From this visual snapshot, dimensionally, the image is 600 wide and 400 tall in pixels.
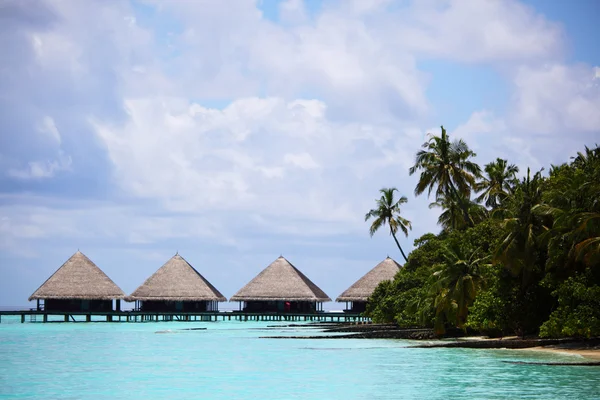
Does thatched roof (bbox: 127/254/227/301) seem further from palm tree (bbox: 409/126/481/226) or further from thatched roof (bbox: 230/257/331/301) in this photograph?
palm tree (bbox: 409/126/481/226)

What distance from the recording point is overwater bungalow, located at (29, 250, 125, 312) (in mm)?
51969

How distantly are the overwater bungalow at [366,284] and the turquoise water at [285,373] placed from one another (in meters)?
23.6

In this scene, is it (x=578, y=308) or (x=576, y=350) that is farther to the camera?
(x=576, y=350)

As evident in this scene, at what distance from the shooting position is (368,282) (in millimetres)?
55656

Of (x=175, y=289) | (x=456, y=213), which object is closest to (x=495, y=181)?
(x=456, y=213)

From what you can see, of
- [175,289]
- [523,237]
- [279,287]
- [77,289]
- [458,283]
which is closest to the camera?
[523,237]

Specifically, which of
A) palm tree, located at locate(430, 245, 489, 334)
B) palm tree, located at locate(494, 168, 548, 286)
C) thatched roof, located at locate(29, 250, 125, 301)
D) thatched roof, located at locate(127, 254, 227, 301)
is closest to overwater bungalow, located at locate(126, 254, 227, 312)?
thatched roof, located at locate(127, 254, 227, 301)

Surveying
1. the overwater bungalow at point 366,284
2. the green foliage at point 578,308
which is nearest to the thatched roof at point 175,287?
the overwater bungalow at point 366,284

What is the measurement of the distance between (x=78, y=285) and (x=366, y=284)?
18373 mm

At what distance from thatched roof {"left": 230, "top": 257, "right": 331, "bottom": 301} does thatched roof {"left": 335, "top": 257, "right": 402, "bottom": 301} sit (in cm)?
209

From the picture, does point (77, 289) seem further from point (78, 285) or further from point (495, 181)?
point (495, 181)

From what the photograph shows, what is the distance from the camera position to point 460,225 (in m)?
37.3

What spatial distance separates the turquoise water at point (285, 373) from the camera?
56.7ft

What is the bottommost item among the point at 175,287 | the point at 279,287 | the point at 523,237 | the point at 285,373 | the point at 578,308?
the point at 285,373
